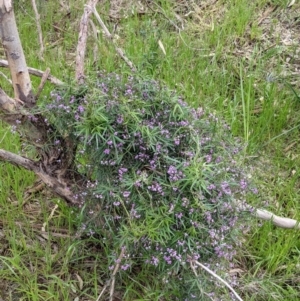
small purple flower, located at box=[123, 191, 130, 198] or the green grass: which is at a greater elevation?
small purple flower, located at box=[123, 191, 130, 198]

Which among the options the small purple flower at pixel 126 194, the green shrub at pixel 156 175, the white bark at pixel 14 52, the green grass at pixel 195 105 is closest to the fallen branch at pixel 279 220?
the green grass at pixel 195 105

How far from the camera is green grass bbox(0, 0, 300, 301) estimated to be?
226 cm

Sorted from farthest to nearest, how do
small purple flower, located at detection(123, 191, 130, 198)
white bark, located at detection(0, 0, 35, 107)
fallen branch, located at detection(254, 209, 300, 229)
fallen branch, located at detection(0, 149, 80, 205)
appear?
fallen branch, located at detection(254, 209, 300, 229)
fallen branch, located at detection(0, 149, 80, 205)
white bark, located at detection(0, 0, 35, 107)
small purple flower, located at detection(123, 191, 130, 198)

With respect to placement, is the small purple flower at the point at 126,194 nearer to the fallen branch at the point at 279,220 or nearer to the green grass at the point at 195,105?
the green grass at the point at 195,105

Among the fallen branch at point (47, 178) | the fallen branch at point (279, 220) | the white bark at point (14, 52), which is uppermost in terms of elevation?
the white bark at point (14, 52)

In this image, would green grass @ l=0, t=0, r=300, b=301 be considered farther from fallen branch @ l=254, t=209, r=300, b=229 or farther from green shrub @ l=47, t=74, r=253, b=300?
green shrub @ l=47, t=74, r=253, b=300

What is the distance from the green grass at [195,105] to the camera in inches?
88.8

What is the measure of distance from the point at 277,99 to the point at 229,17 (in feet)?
2.75

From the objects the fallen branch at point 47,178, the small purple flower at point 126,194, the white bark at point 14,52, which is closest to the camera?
the small purple flower at point 126,194

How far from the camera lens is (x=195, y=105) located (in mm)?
2836

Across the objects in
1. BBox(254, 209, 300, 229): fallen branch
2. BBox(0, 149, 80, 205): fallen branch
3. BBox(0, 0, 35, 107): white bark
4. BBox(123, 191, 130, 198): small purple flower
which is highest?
BBox(0, 0, 35, 107): white bark

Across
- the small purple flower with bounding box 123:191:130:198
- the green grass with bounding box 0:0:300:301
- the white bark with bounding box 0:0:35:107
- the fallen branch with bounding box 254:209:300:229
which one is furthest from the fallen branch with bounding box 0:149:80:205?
the fallen branch with bounding box 254:209:300:229

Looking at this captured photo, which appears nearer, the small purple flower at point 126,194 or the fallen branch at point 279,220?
the small purple flower at point 126,194

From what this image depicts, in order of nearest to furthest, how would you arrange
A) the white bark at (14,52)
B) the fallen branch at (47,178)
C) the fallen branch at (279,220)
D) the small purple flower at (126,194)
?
the small purple flower at (126,194)
the white bark at (14,52)
the fallen branch at (47,178)
the fallen branch at (279,220)
